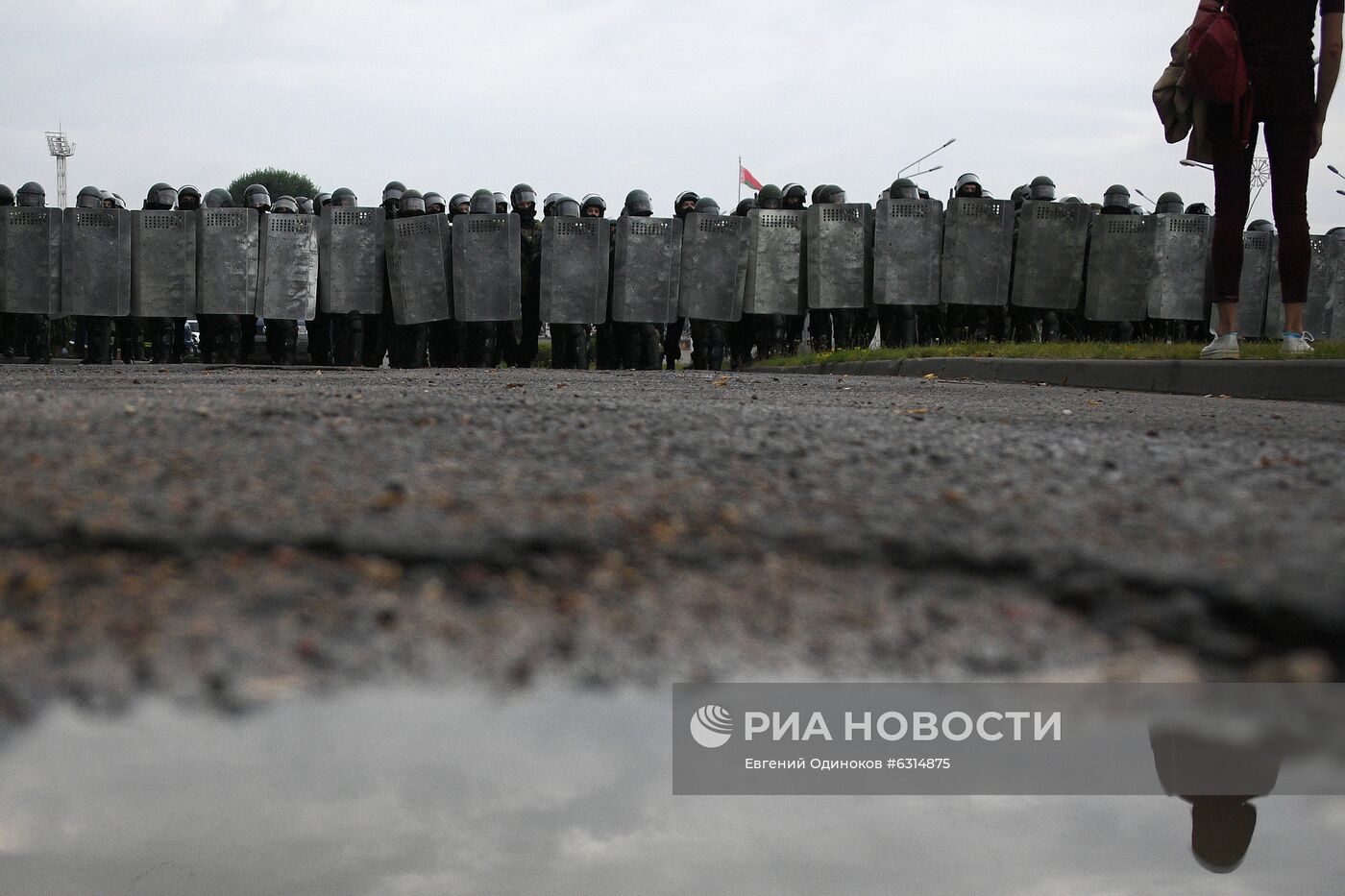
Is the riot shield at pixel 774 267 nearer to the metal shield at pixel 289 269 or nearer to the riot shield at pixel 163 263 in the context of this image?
the metal shield at pixel 289 269

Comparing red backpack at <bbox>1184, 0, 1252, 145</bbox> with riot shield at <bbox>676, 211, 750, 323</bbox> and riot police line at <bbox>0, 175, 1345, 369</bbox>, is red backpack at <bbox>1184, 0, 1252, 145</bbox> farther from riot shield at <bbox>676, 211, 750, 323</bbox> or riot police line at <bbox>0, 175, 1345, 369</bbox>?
riot shield at <bbox>676, 211, 750, 323</bbox>

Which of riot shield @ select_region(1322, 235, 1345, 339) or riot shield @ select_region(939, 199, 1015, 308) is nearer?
riot shield @ select_region(939, 199, 1015, 308)

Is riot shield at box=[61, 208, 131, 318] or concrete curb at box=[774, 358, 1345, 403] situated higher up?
riot shield at box=[61, 208, 131, 318]

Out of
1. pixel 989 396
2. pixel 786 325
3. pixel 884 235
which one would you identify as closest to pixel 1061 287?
pixel 884 235

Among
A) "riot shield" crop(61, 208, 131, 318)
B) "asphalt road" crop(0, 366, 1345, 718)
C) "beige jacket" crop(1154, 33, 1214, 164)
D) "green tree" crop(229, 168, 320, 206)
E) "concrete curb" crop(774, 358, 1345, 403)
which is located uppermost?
"green tree" crop(229, 168, 320, 206)

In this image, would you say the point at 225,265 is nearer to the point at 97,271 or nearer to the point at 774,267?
the point at 97,271

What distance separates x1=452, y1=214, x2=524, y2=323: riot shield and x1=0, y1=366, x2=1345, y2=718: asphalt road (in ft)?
35.7

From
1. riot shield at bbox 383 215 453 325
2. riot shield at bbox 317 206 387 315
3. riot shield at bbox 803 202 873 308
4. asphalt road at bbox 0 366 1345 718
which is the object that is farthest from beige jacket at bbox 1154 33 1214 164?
A: riot shield at bbox 317 206 387 315

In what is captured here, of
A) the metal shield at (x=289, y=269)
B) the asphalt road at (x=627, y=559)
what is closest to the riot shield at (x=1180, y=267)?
the metal shield at (x=289, y=269)

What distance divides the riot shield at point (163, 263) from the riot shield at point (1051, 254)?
8849 millimetres

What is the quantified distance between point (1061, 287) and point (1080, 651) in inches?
505

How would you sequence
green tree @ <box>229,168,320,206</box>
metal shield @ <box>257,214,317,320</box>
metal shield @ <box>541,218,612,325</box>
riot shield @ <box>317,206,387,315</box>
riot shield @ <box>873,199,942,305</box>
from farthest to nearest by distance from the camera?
green tree @ <box>229,168,320,206</box> < riot shield @ <box>317,206,387,315</box> < metal shield @ <box>257,214,317,320</box> < metal shield @ <box>541,218,612,325</box> < riot shield @ <box>873,199,942,305</box>

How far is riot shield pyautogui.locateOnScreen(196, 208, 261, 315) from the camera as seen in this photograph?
1377 centimetres

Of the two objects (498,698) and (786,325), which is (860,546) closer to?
(498,698)
